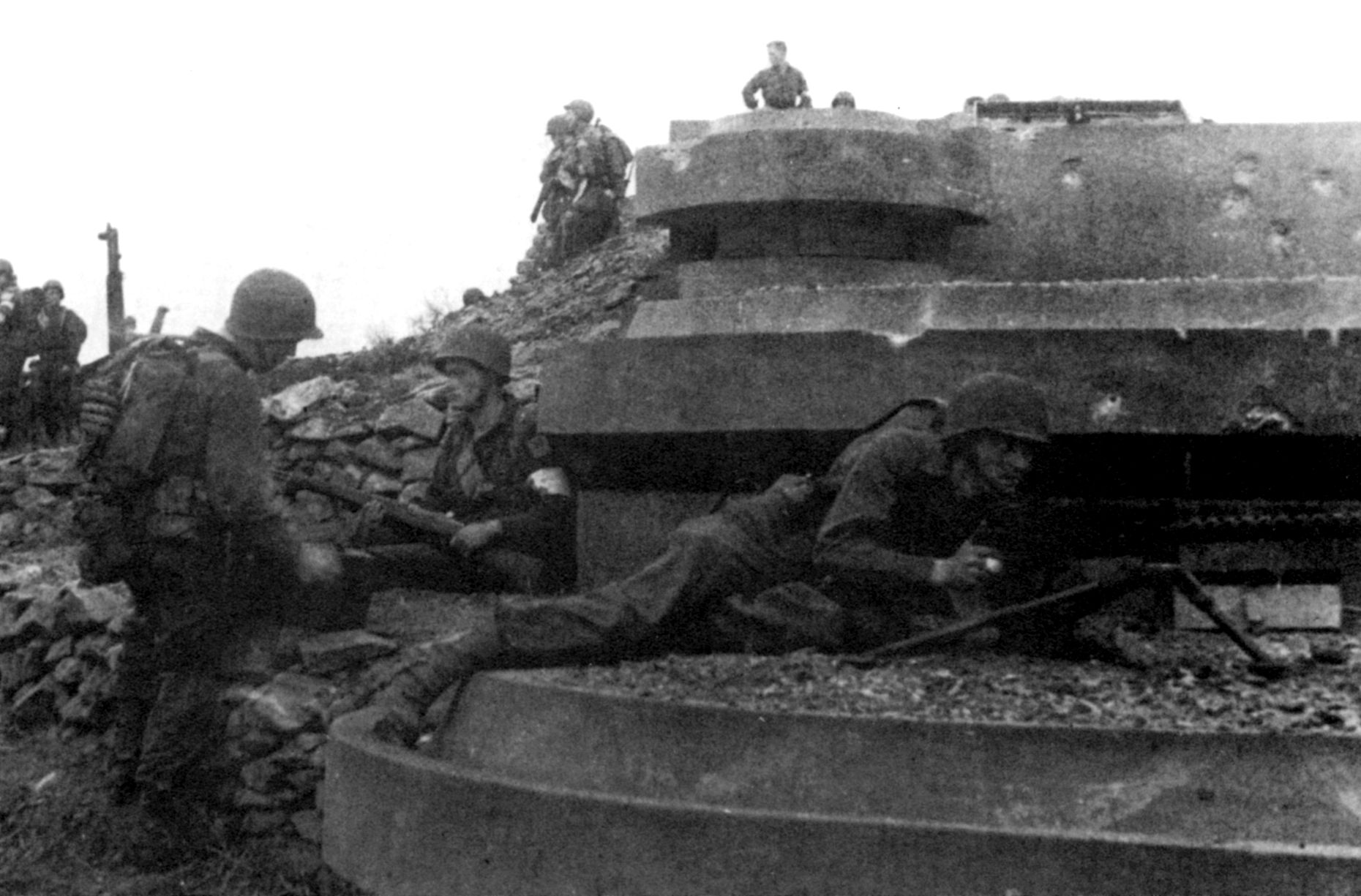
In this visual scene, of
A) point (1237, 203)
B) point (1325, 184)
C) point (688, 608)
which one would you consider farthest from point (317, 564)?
point (1325, 184)

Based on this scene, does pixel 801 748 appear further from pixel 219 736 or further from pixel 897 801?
pixel 219 736

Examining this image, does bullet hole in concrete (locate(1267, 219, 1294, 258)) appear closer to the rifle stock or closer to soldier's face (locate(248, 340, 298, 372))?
soldier's face (locate(248, 340, 298, 372))

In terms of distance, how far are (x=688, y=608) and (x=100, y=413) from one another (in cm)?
224

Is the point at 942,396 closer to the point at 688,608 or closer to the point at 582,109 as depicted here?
the point at 688,608

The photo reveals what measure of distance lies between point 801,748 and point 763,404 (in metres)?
1.68

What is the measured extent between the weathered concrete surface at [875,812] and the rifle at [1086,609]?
66 cm

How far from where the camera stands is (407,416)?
31.9 ft

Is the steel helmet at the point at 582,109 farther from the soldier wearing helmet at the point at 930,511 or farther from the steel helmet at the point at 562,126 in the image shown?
the soldier wearing helmet at the point at 930,511

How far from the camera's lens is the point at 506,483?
7719 millimetres

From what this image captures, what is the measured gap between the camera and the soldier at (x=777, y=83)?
14.8 m

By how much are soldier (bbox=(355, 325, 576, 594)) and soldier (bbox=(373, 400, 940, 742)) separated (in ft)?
4.77

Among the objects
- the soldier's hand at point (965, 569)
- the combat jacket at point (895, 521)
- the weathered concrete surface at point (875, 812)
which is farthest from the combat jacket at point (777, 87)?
the weathered concrete surface at point (875, 812)

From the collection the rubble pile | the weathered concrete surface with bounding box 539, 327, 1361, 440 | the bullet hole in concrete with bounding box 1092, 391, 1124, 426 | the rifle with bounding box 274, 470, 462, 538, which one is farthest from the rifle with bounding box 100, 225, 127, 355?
the bullet hole in concrete with bounding box 1092, 391, 1124, 426

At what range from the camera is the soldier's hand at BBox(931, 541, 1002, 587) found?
17.6ft
